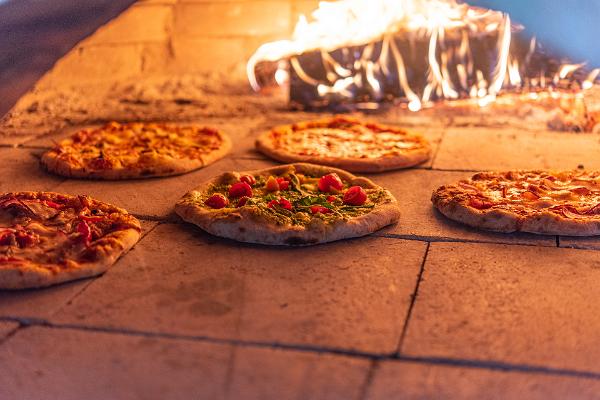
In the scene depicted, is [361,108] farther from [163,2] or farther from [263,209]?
[263,209]

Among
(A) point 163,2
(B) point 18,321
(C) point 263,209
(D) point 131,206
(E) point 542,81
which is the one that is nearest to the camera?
(B) point 18,321

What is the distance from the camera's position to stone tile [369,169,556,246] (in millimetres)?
4586

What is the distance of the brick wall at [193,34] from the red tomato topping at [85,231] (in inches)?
186

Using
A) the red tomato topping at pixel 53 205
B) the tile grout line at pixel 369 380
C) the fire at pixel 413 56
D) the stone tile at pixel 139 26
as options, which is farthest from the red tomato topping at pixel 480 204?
the stone tile at pixel 139 26

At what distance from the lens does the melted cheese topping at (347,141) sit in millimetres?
6062

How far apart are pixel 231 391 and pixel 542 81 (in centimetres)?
538

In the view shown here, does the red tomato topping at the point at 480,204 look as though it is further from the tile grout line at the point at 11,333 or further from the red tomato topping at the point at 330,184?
the tile grout line at the point at 11,333

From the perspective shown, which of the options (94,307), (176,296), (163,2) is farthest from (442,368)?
(163,2)

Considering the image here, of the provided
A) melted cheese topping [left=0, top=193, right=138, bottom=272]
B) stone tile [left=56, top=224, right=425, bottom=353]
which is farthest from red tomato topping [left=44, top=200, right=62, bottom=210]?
stone tile [left=56, top=224, right=425, bottom=353]

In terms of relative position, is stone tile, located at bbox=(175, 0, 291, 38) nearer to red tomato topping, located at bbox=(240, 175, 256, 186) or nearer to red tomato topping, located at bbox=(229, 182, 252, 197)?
red tomato topping, located at bbox=(240, 175, 256, 186)

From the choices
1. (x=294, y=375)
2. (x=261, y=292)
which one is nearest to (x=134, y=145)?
(x=261, y=292)

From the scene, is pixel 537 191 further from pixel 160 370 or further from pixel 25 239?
pixel 25 239

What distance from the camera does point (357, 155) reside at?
599 centimetres

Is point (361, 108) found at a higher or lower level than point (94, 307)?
lower
